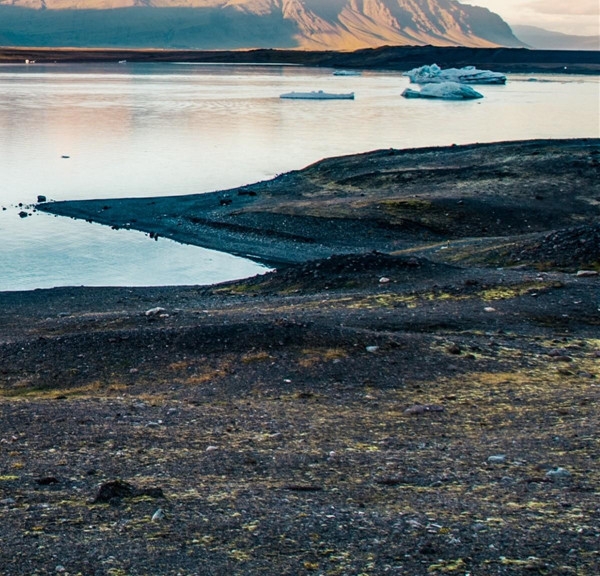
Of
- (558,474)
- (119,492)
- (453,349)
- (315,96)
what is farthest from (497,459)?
(315,96)

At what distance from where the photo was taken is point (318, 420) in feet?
36.4

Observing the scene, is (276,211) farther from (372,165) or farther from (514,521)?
(514,521)

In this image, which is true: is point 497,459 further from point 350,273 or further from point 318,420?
point 350,273

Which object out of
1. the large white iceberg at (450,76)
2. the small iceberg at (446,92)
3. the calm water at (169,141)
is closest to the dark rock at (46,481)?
the calm water at (169,141)

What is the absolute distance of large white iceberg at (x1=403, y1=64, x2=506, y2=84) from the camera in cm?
11431

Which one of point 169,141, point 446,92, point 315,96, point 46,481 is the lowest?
point 46,481

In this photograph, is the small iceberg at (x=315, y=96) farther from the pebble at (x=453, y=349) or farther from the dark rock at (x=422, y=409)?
the dark rock at (x=422, y=409)

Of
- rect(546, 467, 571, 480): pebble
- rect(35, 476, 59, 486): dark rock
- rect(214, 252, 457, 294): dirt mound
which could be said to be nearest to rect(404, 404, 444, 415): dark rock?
rect(546, 467, 571, 480): pebble

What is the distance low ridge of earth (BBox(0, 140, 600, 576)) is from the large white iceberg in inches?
3627

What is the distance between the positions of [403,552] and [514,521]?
110cm

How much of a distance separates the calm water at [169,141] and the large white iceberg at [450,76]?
5.76 metres

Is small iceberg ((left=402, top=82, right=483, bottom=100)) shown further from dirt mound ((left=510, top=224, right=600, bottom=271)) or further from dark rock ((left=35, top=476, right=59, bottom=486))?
dark rock ((left=35, top=476, right=59, bottom=486))

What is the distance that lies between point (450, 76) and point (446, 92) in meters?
21.1

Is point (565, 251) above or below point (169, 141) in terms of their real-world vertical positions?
below
